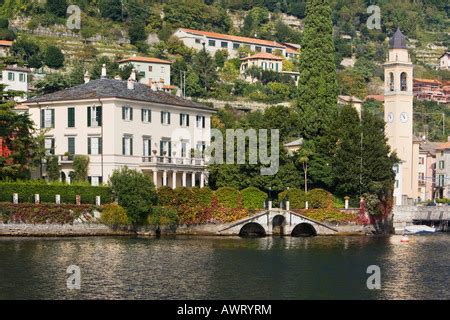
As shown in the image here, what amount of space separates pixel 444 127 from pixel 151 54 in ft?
149

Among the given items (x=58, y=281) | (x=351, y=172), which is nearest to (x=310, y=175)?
(x=351, y=172)

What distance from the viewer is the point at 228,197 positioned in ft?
290

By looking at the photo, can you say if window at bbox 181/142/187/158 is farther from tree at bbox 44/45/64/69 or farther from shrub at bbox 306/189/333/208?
tree at bbox 44/45/64/69

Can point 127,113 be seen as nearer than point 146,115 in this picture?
Yes

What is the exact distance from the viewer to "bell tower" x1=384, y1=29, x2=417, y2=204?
4424 inches

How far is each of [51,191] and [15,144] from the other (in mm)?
4950

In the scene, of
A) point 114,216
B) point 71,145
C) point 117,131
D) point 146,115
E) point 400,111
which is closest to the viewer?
point 114,216

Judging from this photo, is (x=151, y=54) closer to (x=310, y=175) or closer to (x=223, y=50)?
(x=223, y=50)

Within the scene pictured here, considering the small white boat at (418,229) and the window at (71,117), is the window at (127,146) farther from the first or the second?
the small white boat at (418,229)

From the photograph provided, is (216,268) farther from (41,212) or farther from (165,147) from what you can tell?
(165,147)

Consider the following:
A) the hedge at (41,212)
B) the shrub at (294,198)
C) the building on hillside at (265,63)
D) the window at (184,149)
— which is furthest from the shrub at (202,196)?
the building on hillside at (265,63)

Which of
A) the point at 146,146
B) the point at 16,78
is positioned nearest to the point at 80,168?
the point at 146,146

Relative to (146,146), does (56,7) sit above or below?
above

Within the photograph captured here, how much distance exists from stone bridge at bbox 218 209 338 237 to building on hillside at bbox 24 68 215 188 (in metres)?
7.03
